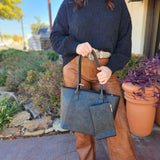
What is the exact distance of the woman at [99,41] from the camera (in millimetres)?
1175

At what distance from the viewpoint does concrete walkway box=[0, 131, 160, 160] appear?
185 centimetres

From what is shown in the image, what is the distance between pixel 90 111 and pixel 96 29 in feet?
2.22

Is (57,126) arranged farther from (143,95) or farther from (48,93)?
(143,95)

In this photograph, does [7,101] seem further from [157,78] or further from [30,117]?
[157,78]

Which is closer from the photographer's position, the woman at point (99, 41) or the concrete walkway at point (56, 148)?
the woman at point (99, 41)

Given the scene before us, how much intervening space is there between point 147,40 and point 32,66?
3.20 metres

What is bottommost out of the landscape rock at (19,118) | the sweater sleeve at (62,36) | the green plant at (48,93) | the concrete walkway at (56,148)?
the concrete walkway at (56,148)

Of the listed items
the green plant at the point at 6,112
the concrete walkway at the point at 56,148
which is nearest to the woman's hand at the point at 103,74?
the concrete walkway at the point at 56,148

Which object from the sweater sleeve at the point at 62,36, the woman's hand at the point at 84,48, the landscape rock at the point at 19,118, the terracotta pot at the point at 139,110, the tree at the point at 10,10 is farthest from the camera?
the tree at the point at 10,10

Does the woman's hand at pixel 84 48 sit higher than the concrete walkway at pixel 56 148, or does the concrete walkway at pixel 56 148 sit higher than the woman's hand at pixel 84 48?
the woman's hand at pixel 84 48

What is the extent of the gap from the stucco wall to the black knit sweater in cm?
293

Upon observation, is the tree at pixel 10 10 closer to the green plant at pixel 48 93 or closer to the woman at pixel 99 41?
the green plant at pixel 48 93

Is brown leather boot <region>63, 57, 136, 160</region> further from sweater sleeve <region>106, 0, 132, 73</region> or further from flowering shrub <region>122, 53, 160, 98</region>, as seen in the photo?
flowering shrub <region>122, 53, 160, 98</region>

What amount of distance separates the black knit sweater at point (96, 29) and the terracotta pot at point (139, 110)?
83 cm
